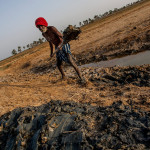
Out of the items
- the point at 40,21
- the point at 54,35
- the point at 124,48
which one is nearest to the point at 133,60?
the point at 124,48

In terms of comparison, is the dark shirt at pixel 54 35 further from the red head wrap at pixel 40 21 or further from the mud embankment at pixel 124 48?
the mud embankment at pixel 124 48

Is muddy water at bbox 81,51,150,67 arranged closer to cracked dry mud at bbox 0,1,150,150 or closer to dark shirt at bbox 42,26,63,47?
cracked dry mud at bbox 0,1,150,150

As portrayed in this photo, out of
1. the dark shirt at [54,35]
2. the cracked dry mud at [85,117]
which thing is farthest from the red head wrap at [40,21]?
the cracked dry mud at [85,117]

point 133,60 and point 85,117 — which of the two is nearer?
point 85,117

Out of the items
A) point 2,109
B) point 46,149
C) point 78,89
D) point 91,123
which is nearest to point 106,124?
point 91,123

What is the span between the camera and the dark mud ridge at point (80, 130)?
175 cm

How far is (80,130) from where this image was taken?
1.93 metres

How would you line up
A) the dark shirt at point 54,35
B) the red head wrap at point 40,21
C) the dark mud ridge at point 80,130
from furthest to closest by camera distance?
the dark shirt at point 54,35 → the red head wrap at point 40,21 → the dark mud ridge at point 80,130

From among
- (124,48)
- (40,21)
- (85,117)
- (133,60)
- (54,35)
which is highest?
(40,21)

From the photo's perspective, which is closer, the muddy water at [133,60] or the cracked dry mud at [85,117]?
the cracked dry mud at [85,117]

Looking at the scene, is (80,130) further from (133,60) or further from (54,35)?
(133,60)

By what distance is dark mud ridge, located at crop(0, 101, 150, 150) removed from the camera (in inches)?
68.8

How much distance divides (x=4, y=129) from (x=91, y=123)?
64.7 inches

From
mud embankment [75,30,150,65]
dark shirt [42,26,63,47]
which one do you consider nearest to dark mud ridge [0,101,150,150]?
dark shirt [42,26,63,47]
